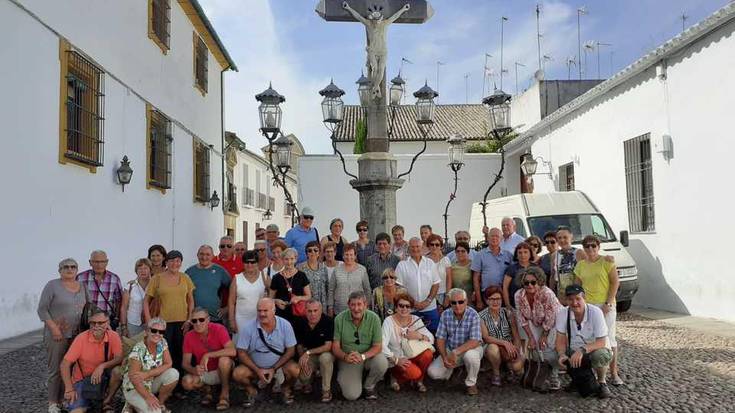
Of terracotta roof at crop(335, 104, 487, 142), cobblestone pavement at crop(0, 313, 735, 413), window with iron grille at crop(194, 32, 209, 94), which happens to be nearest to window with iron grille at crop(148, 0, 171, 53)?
window with iron grille at crop(194, 32, 209, 94)

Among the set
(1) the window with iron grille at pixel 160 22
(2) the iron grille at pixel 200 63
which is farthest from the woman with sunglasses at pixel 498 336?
(2) the iron grille at pixel 200 63

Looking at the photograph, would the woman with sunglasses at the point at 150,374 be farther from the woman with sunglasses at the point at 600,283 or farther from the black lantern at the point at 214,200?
the black lantern at the point at 214,200

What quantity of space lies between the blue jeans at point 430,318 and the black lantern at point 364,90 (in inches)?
119

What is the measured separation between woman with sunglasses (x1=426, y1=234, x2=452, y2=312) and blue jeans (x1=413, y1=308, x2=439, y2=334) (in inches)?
5.0

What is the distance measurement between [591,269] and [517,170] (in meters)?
13.9

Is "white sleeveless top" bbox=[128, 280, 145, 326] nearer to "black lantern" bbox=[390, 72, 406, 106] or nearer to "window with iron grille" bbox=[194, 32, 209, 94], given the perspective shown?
"black lantern" bbox=[390, 72, 406, 106]

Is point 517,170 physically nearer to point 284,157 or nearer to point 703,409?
point 284,157

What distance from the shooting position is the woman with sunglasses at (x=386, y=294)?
5820mm

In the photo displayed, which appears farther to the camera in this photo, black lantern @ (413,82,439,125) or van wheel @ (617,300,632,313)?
van wheel @ (617,300,632,313)

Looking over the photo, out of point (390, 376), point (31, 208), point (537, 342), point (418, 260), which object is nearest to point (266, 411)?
point (390, 376)

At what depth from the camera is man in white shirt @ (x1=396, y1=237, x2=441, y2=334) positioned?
605 cm

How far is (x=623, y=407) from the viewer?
4883 millimetres

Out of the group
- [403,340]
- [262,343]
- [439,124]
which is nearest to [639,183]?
[403,340]

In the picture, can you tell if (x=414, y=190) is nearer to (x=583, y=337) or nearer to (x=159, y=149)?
(x=159, y=149)
